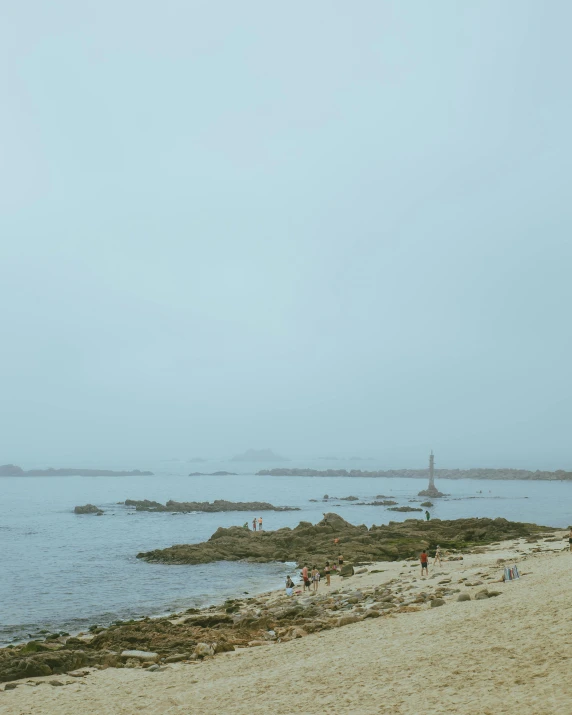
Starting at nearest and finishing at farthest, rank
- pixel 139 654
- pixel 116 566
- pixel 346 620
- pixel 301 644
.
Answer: pixel 301 644
pixel 139 654
pixel 346 620
pixel 116 566

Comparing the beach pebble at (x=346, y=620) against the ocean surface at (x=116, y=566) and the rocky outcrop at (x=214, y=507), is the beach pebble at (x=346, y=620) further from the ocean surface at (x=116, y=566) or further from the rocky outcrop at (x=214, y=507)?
the rocky outcrop at (x=214, y=507)

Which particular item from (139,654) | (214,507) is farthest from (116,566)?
(214,507)

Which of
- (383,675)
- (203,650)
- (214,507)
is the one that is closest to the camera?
(383,675)

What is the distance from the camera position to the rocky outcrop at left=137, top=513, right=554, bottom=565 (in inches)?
1606

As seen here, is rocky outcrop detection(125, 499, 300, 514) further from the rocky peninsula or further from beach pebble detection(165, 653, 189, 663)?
beach pebble detection(165, 653, 189, 663)

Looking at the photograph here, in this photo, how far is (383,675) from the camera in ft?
42.7

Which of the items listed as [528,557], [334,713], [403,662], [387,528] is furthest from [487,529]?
[334,713]

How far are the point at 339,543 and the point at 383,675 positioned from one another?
33072 millimetres

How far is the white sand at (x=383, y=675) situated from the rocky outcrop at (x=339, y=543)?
2058 centimetres

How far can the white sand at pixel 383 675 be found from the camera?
11102 millimetres

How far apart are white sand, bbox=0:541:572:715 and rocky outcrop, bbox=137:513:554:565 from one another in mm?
20577

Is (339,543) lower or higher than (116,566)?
higher

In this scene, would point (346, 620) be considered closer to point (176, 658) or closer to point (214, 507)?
point (176, 658)

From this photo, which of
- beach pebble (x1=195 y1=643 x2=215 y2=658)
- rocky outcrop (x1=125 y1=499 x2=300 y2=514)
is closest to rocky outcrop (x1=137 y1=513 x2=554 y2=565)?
beach pebble (x1=195 y1=643 x2=215 y2=658)
